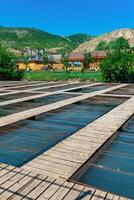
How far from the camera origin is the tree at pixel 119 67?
36.8m

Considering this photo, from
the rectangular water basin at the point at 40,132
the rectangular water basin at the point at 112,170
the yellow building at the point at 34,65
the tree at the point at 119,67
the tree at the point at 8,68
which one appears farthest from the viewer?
the yellow building at the point at 34,65

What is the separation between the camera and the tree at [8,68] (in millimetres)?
40938

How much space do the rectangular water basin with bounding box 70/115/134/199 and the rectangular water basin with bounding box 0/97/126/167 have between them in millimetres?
1498

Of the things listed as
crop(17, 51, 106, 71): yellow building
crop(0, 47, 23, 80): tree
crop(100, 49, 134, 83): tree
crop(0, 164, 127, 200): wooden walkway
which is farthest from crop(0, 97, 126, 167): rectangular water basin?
crop(17, 51, 106, 71): yellow building

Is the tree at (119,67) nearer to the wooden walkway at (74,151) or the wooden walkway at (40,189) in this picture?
the wooden walkway at (74,151)

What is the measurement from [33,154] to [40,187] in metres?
2.18

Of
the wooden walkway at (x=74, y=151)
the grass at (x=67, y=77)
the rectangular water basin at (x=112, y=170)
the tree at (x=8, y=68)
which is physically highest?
the tree at (x=8, y=68)

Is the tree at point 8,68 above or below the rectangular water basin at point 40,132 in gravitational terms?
above

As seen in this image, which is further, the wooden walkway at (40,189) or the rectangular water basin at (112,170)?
the rectangular water basin at (112,170)

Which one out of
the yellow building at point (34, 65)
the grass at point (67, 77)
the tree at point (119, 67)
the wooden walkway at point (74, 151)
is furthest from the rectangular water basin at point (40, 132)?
the yellow building at point (34, 65)

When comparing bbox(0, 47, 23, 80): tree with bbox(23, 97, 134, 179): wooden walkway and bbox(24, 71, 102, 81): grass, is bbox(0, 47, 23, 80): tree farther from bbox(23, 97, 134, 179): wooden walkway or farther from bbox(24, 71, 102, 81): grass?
bbox(23, 97, 134, 179): wooden walkway

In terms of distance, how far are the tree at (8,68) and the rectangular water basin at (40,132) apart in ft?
89.1

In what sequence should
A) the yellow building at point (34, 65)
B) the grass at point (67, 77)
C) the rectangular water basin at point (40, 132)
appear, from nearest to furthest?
1. the rectangular water basin at point (40, 132)
2. the grass at point (67, 77)
3. the yellow building at point (34, 65)

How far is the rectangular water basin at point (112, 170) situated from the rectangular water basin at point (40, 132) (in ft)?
4.92
